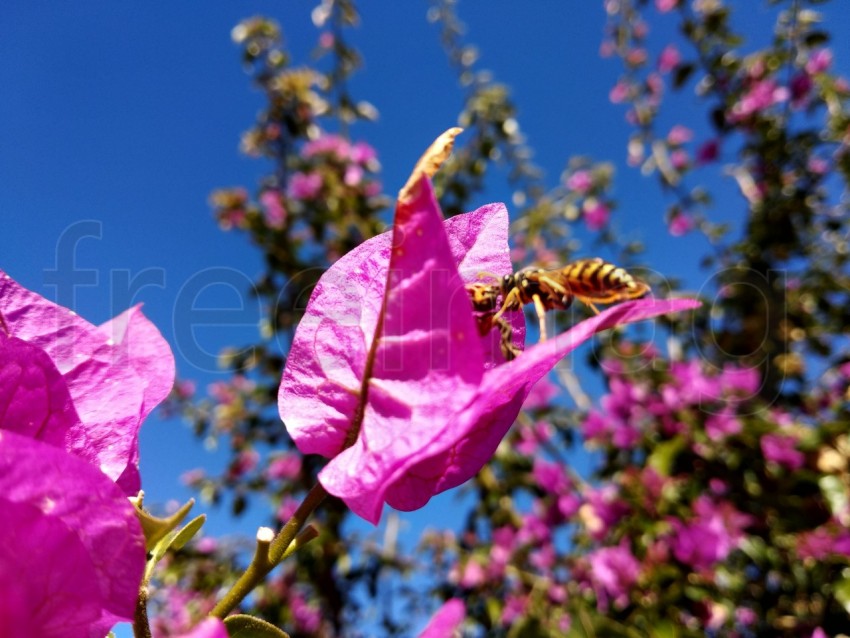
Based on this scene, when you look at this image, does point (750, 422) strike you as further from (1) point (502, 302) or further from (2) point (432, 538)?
(1) point (502, 302)

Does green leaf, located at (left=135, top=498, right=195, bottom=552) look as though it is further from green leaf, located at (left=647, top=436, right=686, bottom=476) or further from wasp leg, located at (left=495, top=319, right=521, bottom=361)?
green leaf, located at (left=647, top=436, right=686, bottom=476)

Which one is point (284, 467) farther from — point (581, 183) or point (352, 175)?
point (581, 183)

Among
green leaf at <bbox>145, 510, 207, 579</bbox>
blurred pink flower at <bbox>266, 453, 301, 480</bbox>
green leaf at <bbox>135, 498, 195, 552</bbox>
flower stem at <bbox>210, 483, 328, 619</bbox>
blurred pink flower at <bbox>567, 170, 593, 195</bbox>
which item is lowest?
blurred pink flower at <bbox>266, 453, 301, 480</bbox>

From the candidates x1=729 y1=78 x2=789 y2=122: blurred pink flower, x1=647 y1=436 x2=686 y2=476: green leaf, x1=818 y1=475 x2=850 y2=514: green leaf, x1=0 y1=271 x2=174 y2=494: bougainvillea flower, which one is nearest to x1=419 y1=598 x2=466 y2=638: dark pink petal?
x1=0 y1=271 x2=174 y2=494: bougainvillea flower

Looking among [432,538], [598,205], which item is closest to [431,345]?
[432,538]

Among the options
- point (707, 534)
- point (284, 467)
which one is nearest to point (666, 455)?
point (707, 534)

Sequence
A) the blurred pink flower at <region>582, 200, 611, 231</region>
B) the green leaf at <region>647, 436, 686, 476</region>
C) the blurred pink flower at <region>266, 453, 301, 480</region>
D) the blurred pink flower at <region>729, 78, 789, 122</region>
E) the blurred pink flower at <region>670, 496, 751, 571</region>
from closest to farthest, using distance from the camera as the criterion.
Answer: the blurred pink flower at <region>670, 496, 751, 571</region>
the green leaf at <region>647, 436, 686, 476</region>
the blurred pink flower at <region>266, 453, 301, 480</region>
the blurred pink flower at <region>729, 78, 789, 122</region>
the blurred pink flower at <region>582, 200, 611, 231</region>

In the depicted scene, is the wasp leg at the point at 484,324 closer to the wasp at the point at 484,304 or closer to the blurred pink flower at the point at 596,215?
the wasp at the point at 484,304

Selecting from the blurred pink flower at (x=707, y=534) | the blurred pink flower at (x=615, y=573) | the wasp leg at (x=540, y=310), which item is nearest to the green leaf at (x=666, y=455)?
the blurred pink flower at (x=707, y=534)
